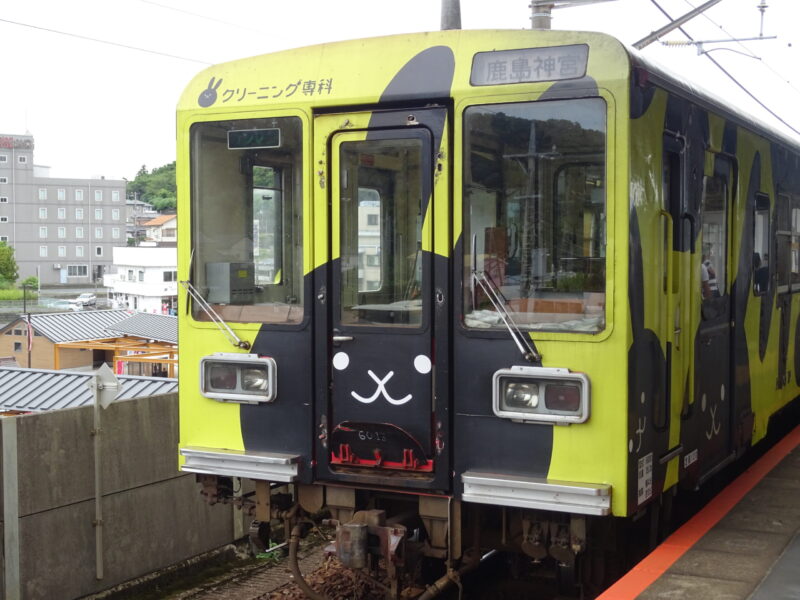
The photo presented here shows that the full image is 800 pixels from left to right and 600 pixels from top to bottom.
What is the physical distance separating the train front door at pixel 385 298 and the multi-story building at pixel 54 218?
6229 cm

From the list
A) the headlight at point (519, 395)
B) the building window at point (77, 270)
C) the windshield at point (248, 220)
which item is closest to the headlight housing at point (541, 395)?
the headlight at point (519, 395)

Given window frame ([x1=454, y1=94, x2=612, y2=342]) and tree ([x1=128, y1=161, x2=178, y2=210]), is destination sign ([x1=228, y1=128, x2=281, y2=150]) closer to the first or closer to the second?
window frame ([x1=454, y1=94, x2=612, y2=342])

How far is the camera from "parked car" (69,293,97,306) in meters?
65.2

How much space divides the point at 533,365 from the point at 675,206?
135 cm

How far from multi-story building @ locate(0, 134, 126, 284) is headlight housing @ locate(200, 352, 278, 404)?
2432 inches

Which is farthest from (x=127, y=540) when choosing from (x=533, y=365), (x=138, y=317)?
(x=138, y=317)

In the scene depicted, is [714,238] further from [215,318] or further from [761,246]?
[215,318]

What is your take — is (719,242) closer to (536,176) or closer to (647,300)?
(647,300)

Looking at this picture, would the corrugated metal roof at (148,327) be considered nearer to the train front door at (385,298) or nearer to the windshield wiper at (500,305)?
the train front door at (385,298)

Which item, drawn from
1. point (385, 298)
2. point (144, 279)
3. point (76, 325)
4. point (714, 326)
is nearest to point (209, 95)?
point (385, 298)

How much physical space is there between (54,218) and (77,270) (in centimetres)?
529

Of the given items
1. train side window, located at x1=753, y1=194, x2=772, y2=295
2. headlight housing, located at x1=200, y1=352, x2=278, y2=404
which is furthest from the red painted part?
train side window, located at x1=753, y1=194, x2=772, y2=295

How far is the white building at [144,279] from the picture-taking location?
57.8 m

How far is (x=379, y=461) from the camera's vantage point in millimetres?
5305
